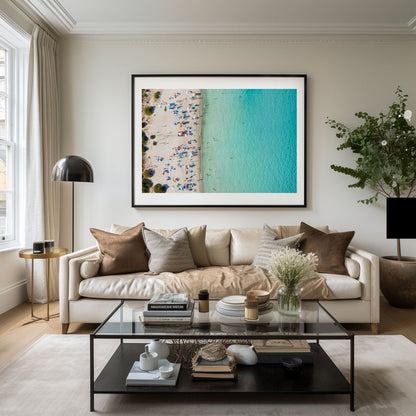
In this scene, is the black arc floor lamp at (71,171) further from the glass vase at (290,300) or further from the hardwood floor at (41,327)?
the glass vase at (290,300)

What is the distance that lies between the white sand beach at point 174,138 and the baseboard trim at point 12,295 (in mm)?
1759

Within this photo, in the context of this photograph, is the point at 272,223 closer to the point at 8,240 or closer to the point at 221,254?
the point at 221,254

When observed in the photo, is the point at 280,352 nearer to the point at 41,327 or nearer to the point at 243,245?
the point at 243,245

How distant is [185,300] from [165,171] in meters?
2.20

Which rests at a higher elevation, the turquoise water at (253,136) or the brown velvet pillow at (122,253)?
the turquoise water at (253,136)

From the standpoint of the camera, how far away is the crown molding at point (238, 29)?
13.3ft

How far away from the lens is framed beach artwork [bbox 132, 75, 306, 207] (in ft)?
13.7

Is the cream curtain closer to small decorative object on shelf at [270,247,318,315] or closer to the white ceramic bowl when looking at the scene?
the white ceramic bowl

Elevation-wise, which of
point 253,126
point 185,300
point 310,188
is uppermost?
point 253,126

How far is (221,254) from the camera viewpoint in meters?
3.74

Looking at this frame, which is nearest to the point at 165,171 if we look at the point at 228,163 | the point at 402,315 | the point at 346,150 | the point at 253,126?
the point at 228,163

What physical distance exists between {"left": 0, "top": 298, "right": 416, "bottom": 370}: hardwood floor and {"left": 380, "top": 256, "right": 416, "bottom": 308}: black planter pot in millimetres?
104

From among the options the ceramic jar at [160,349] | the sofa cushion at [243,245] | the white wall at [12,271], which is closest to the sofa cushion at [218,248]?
the sofa cushion at [243,245]

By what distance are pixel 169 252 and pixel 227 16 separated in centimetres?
244
